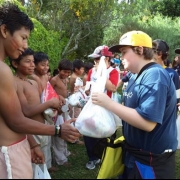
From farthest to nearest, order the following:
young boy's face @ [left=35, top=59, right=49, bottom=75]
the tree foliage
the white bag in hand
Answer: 1. the tree foliage
2. young boy's face @ [left=35, top=59, right=49, bottom=75]
3. the white bag in hand

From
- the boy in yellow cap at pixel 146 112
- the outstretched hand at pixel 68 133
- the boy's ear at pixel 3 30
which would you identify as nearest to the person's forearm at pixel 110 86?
the boy in yellow cap at pixel 146 112

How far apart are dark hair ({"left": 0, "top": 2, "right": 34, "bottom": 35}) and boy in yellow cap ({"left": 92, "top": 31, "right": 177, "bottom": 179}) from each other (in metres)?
0.77

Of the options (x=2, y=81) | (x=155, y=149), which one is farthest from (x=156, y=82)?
(x=2, y=81)

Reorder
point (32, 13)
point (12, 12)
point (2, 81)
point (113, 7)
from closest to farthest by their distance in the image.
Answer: point (2, 81)
point (12, 12)
point (32, 13)
point (113, 7)

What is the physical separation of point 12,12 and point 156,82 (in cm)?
119

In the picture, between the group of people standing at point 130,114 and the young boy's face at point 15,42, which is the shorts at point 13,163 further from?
the young boy's face at point 15,42

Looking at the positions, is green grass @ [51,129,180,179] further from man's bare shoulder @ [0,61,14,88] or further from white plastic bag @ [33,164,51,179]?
man's bare shoulder @ [0,61,14,88]

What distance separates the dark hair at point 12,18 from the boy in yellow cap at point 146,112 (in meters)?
0.77

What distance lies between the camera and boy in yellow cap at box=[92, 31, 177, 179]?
73.2 inches

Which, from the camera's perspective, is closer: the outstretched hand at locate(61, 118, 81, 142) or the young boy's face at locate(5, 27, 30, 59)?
the young boy's face at locate(5, 27, 30, 59)

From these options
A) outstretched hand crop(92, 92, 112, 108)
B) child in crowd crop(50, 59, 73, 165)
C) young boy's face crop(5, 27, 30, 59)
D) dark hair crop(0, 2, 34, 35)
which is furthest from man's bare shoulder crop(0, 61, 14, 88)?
child in crowd crop(50, 59, 73, 165)

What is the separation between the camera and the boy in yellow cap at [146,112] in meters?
1.86

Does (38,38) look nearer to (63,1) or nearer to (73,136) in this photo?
(73,136)

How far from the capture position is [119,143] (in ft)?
7.81
